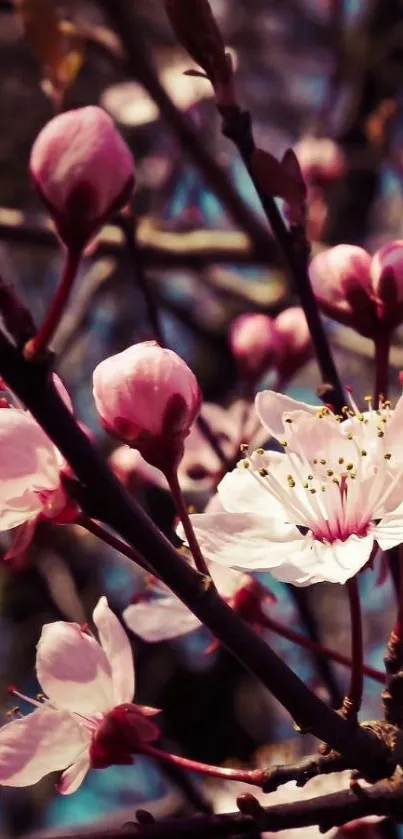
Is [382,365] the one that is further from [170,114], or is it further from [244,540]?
[170,114]

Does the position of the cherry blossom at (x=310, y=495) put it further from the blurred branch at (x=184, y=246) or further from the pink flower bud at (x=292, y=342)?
the blurred branch at (x=184, y=246)

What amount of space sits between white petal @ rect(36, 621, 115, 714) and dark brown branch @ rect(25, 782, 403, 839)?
0.10 m

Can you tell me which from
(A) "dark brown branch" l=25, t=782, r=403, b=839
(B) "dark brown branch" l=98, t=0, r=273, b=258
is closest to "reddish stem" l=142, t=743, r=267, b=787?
(A) "dark brown branch" l=25, t=782, r=403, b=839

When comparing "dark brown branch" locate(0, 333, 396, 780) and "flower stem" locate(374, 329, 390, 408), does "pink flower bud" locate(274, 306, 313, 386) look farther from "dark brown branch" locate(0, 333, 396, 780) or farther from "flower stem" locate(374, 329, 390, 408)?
"dark brown branch" locate(0, 333, 396, 780)

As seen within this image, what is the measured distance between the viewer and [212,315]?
2732mm

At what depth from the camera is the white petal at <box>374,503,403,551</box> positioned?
680 mm

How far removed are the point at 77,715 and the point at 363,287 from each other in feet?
1.45

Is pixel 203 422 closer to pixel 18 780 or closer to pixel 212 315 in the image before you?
pixel 18 780

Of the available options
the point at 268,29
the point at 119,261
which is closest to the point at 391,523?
the point at 119,261

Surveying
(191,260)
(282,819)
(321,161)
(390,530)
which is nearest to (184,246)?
(191,260)

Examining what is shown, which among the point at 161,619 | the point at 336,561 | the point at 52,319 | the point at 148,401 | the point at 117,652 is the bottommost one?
the point at 161,619

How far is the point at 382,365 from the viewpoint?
33.6 inches

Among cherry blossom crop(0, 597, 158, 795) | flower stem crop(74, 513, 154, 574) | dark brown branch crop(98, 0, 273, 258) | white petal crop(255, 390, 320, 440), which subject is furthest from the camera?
dark brown branch crop(98, 0, 273, 258)

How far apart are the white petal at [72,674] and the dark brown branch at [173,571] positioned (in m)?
0.18
